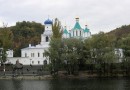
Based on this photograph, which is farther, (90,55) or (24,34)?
(24,34)

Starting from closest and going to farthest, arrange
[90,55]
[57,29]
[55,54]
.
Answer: [55,54]
[90,55]
[57,29]

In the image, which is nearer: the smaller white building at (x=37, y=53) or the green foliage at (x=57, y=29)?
the green foliage at (x=57, y=29)

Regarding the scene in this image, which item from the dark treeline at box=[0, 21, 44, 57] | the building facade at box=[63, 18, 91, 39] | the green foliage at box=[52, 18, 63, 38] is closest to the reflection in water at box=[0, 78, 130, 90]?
the green foliage at box=[52, 18, 63, 38]

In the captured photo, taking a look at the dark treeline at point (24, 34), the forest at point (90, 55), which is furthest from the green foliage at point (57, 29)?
the dark treeline at point (24, 34)

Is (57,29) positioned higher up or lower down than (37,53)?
higher up

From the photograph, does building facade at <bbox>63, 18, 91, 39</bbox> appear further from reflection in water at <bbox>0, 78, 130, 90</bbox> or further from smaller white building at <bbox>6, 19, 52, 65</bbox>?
reflection in water at <bbox>0, 78, 130, 90</bbox>

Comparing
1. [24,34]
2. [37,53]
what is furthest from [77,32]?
[24,34]

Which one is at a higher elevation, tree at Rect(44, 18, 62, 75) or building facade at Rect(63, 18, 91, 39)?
building facade at Rect(63, 18, 91, 39)

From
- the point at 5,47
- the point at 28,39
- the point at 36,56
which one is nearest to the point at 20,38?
the point at 28,39

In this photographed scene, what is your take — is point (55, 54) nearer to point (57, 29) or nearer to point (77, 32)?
point (57, 29)

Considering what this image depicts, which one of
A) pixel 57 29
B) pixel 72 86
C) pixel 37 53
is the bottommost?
pixel 72 86

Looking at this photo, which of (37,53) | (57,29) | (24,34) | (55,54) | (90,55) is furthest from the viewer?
(24,34)

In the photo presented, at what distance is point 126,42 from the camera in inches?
2950

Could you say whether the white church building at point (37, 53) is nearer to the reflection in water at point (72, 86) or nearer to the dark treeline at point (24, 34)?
the dark treeline at point (24, 34)
